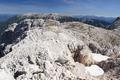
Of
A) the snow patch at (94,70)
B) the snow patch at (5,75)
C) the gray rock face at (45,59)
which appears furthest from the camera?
the snow patch at (94,70)

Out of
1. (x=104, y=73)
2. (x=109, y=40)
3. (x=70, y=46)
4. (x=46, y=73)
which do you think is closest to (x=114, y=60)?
(x=104, y=73)

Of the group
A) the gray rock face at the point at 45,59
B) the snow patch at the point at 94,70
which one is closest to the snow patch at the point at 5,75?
the gray rock face at the point at 45,59

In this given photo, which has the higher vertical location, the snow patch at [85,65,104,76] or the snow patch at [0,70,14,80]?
the snow patch at [0,70,14,80]

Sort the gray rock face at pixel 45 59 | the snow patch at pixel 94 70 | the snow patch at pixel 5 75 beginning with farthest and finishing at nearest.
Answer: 1. the snow patch at pixel 94 70
2. the gray rock face at pixel 45 59
3. the snow patch at pixel 5 75

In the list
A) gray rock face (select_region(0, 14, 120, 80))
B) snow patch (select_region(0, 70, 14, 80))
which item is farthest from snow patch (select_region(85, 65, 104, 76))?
snow patch (select_region(0, 70, 14, 80))

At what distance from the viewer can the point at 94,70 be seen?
1432 inches

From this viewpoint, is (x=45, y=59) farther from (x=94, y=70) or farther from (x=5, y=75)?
(x=94, y=70)

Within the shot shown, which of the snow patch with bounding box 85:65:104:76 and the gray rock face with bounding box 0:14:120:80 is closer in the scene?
the gray rock face with bounding box 0:14:120:80

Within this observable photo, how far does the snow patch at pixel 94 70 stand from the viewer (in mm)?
34859

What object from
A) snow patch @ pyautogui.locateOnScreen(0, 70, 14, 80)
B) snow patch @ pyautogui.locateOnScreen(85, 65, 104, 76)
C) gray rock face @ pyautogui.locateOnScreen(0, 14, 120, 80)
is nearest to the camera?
Answer: snow patch @ pyautogui.locateOnScreen(0, 70, 14, 80)

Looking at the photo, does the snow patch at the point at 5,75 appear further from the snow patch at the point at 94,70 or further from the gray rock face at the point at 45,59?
the snow patch at the point at 94,70

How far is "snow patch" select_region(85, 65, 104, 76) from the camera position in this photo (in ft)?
114

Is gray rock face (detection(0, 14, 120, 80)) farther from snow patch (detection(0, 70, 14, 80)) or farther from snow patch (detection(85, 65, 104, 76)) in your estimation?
snow patch (detection(85, 65, 104, 76))

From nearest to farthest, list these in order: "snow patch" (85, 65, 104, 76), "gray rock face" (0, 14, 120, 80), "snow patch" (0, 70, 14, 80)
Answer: "snow patch" (0, 70, 14, 80) → "gray rock face" (0, 14, 120, 80) → "snow patch" (85, 65, 104, 76)
